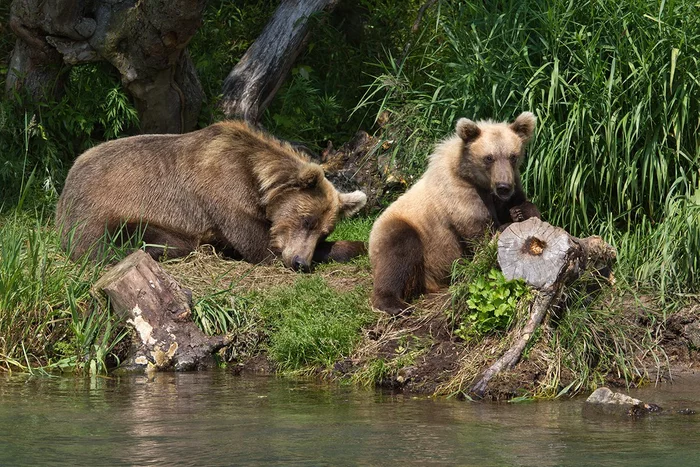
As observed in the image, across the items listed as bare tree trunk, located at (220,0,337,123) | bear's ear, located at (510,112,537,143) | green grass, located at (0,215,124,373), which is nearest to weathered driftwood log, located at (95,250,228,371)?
green grass, located at (0,215,124,373)

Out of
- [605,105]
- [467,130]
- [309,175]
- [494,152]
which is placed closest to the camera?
[494,152]

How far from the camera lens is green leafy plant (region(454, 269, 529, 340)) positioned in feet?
23.2

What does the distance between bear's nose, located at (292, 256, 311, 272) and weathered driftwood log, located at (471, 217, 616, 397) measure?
242 centimetres

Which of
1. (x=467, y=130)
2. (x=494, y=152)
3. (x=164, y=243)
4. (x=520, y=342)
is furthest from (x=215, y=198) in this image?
(x=520, y=342)

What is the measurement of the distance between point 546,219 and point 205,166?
113 inches

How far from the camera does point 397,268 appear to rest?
7723 mm

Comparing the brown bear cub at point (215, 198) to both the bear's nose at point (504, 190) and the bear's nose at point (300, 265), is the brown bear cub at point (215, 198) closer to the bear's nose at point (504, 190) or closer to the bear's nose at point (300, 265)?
the bear's nose at point (300, 265)

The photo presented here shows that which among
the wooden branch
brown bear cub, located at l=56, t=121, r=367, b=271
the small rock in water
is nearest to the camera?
the small rock in water

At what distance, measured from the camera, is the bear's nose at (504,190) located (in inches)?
294

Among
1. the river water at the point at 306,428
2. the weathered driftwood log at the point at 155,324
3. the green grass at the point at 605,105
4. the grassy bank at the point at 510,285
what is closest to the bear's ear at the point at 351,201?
the grassy bank at the point at 510,285

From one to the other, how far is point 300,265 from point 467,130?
2.13 meters

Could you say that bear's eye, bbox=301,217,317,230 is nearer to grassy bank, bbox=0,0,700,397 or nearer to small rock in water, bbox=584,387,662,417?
grassy bank, bbox=0,0,700,397

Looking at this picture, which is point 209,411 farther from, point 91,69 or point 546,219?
point 91,69

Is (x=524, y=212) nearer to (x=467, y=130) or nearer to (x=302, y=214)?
(x=467, y=130)
